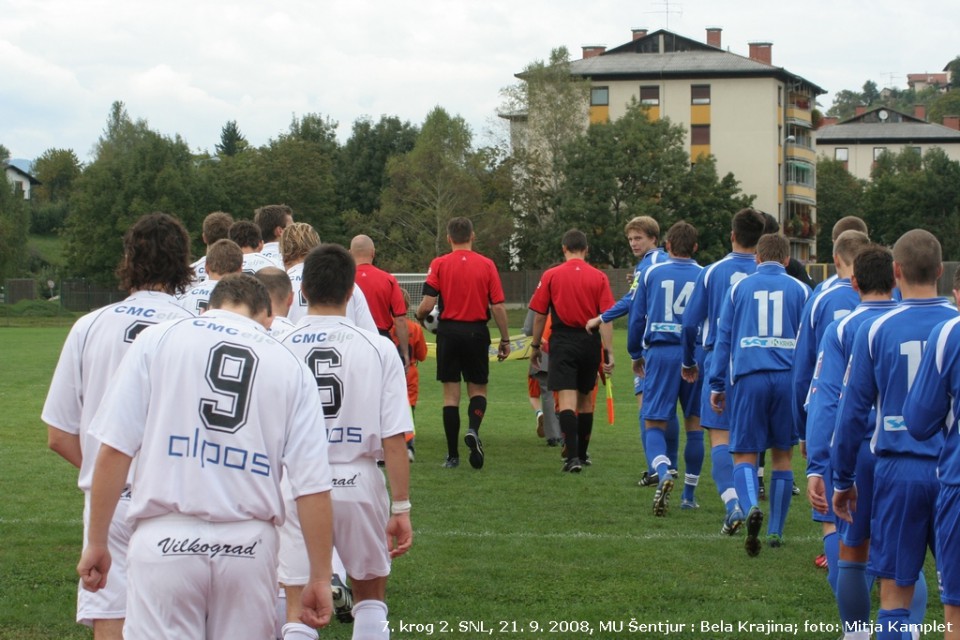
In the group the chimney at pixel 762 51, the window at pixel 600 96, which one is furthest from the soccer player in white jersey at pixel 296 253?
the chimney at pixel 762 51

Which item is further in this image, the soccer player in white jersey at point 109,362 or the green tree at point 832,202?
the green tree at point 832,202

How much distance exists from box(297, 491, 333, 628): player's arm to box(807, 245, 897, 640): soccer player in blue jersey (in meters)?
2.67

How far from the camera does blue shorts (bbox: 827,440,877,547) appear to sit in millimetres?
5320

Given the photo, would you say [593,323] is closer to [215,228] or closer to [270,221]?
[270,221]

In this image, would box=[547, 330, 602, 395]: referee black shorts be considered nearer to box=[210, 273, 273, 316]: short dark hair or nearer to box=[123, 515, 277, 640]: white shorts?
box=[210, 273, 273, 316]: short dark hair

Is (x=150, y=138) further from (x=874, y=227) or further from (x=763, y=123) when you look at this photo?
(x=874, y=227)

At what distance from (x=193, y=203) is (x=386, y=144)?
70.2ft

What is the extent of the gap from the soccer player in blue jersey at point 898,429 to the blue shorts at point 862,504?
30 cm

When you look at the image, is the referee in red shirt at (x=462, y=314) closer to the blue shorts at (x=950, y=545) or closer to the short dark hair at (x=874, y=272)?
the short dark hair at (x=874, y=272)

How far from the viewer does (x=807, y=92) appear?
81.9 meters

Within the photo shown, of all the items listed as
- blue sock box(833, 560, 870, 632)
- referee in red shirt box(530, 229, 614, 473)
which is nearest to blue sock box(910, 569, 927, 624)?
blue sock box(833, 560, 870, 632)

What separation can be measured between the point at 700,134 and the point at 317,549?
76.4 meters

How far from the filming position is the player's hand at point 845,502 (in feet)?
16.9

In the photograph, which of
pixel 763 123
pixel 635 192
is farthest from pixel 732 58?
pixel 635 192
